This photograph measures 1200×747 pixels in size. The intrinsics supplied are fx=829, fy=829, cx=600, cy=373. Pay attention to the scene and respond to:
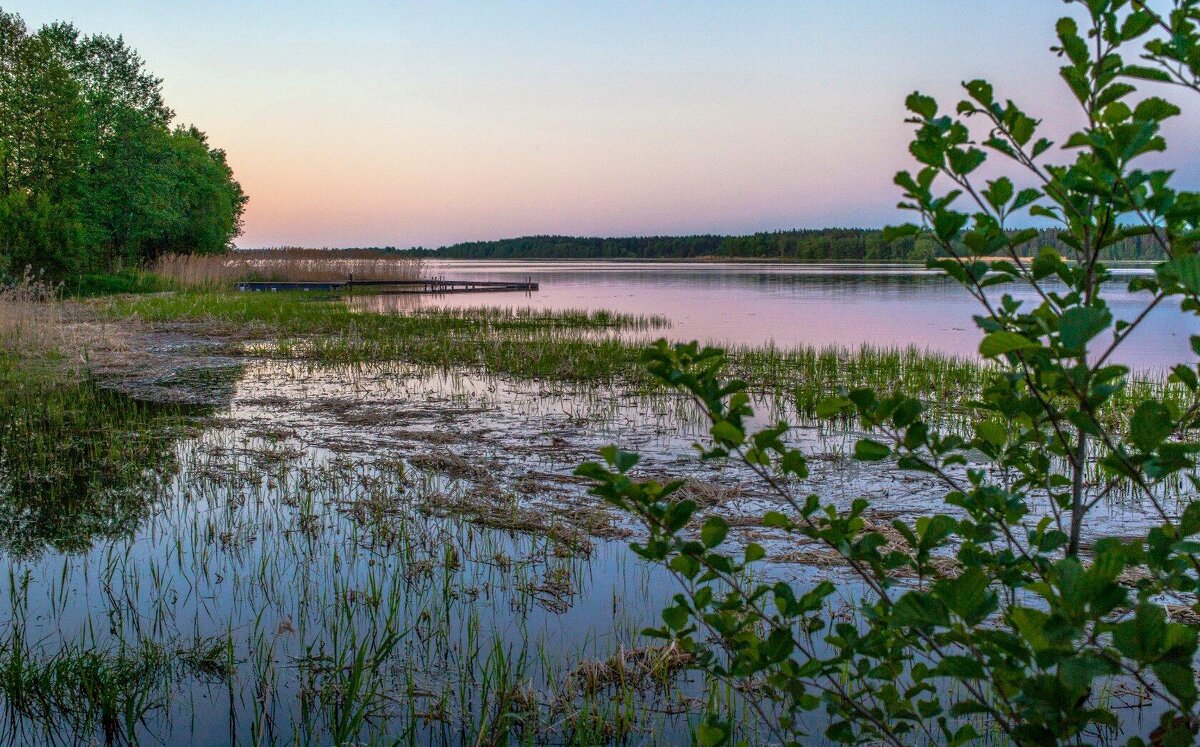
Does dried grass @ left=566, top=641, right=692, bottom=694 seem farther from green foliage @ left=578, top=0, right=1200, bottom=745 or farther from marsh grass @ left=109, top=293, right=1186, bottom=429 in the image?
marsh grass @ left=109, top=293, right=1186, bottom=429

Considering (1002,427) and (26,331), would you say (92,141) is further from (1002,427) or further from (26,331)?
(1002,427)

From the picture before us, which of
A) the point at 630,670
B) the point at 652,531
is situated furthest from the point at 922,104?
the point at 630,670

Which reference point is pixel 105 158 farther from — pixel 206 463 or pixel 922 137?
pixel 922 137

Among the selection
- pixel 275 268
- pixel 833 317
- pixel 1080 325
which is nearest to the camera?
pixel 1080 325

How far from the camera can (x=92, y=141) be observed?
3591 centimetres

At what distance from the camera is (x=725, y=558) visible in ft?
6.32

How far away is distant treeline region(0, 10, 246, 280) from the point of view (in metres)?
34.2

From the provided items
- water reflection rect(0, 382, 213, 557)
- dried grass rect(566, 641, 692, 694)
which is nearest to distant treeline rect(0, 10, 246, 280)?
water reflection rect(0, 382, 213, 557)

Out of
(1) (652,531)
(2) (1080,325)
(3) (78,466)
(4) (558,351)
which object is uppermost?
(2) (1080,325)

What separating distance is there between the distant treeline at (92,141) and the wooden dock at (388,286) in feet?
19.4

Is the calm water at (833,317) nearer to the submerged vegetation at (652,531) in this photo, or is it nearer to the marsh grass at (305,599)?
→ the submerged vegetation at (652,531)

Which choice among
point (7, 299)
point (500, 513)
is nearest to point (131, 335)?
point (7, 299)

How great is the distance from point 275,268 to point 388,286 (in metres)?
5.26

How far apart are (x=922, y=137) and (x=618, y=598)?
3.59 meters
